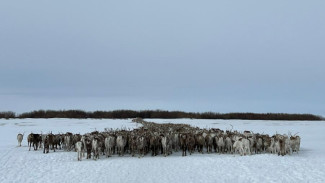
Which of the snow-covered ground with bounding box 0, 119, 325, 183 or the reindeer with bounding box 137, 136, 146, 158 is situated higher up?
the reindeer with bounding box 137, 136, 146, 158

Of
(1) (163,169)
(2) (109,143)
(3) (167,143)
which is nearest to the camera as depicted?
(1) (163,169)

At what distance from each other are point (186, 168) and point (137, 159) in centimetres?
368

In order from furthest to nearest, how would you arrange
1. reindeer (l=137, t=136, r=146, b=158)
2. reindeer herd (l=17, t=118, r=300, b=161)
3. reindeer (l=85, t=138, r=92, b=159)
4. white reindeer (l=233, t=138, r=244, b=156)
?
white reindeer (l=233, t=138, r=244, b=156), reindeer (l=137, t=136, r=146, b=158), reindeer herd (l=17, t=118, r=300, b=161), reindeer (l=85, t=138, r=92, b=159)

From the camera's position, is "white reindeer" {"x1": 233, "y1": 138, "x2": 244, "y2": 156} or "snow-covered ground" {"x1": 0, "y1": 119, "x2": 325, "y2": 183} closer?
"snow-covered ground" {"x1": 0, "y1": 119, "x2": 325, "y2": 183}

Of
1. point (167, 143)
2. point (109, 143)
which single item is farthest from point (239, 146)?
point (109, 143)

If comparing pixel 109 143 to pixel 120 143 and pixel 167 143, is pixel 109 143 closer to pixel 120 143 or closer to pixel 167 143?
pixel 120 143

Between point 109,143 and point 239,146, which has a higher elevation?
point 109,143

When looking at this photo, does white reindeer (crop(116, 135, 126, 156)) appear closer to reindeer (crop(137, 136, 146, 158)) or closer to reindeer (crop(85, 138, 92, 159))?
reindeer (crop(137, 136, 146, 158))

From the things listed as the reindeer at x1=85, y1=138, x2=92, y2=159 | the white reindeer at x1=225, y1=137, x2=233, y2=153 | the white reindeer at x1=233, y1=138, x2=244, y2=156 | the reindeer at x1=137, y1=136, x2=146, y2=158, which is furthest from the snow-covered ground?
the white reindeer at x1=225, y1=137, x2=233, y2=153

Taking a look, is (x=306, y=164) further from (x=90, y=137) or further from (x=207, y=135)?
(x=90, y=137)

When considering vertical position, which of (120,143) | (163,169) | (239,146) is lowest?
(163,169)

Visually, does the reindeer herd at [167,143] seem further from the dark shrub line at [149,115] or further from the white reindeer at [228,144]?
the dark shrub line at [149,115]

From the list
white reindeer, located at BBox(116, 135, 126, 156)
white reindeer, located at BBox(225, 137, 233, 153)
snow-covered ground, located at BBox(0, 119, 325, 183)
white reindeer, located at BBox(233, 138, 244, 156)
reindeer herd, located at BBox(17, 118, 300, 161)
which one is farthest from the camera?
white reindeer, located at BBox(225, 137, 233, 153)

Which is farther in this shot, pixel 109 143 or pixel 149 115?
pixel 149 115
